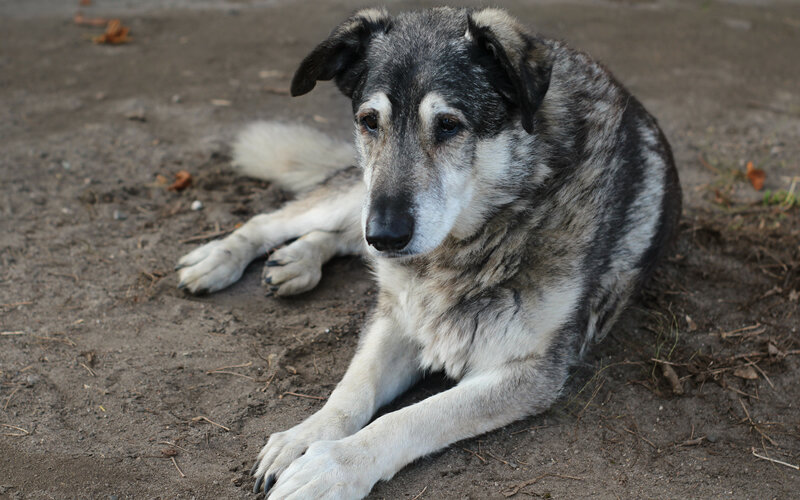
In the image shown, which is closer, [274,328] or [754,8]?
[274,328]

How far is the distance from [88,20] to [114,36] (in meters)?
0.69

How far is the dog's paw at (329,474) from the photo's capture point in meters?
2.52

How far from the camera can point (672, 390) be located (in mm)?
3232

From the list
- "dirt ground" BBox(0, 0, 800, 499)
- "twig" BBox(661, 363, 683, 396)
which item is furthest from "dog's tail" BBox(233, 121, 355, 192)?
"twig" BBox(661, 363, 683, 396)

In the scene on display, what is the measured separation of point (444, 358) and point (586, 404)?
0.66 meters

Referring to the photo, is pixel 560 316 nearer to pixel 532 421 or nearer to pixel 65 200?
pixel 532 421

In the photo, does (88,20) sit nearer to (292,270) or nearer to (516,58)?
(292,270)

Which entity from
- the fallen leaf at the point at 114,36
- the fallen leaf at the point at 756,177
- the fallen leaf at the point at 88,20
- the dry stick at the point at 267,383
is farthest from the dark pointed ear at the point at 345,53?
the fallen leaf at the point at 88,20

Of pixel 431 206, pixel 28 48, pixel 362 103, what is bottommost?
pixel 28 48

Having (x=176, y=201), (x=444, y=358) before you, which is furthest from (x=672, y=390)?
(x=176, y=201)

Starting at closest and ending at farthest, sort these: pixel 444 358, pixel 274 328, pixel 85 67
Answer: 1. pixel 444 358
2. pixel 274 328
3. pixel 85 67

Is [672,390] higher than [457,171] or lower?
lower

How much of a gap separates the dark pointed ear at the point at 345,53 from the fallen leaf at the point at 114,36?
4714 millimetres

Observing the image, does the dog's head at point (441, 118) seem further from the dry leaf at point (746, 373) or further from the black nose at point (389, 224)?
the dry leaf at point (746, 373)
